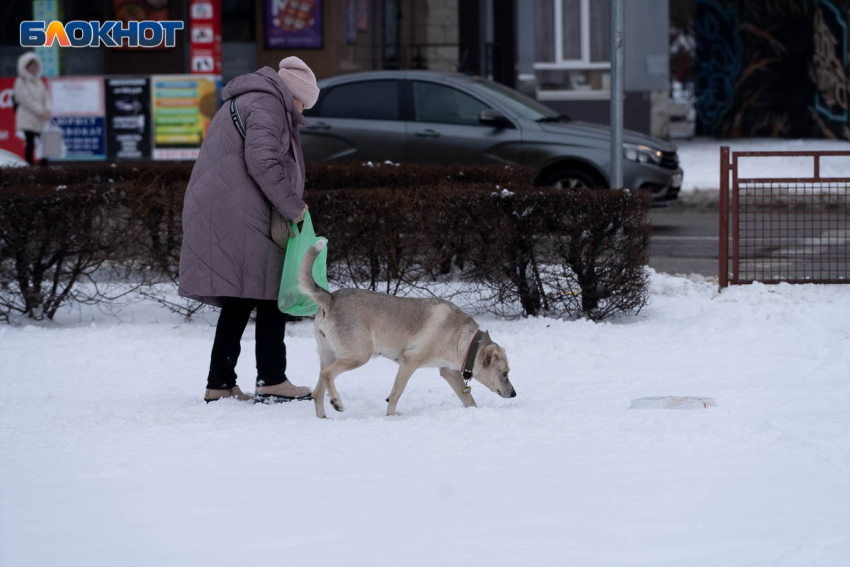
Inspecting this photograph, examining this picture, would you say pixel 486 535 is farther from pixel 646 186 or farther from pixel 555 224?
pixel 646 186

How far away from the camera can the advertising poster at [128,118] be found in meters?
17.2

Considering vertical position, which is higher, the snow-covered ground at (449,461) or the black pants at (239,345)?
the black pants at (239,345)

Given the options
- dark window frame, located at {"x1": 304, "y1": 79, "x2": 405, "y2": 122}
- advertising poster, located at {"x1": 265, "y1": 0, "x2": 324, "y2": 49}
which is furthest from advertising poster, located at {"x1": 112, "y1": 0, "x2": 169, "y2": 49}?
dark window frame, located at {"x1": 304, "y1": 79, "x2": 405, "y2": 122}

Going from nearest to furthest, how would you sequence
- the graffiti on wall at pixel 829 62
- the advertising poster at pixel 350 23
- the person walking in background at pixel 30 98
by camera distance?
the person walking in background at pixel 30 98, the advertising poster at pixel 350 23, the graffiti on wall at pixel 829 62

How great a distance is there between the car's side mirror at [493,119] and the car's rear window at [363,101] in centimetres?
106

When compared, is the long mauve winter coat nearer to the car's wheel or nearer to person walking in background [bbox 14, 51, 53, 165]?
the car's wheel

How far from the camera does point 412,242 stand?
767 cm

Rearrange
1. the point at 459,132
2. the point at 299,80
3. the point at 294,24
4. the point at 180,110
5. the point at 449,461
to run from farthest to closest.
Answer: the point at 294,24, the point at 180,110, the point at 459,132, the point at 299,80, the point at 449,461

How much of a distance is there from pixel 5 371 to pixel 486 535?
3957mm

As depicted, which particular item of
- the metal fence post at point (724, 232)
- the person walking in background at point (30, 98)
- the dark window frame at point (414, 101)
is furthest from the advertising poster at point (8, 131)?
the metal fence post at point (724, 232)

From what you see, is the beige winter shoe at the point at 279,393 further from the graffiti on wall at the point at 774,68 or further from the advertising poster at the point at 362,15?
the graffiti on wall at the point at 774,68

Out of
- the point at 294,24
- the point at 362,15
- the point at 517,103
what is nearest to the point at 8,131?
the point at 294,24

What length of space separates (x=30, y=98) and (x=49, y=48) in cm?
437

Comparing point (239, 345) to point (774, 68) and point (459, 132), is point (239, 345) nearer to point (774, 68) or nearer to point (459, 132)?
point (459, 132)
